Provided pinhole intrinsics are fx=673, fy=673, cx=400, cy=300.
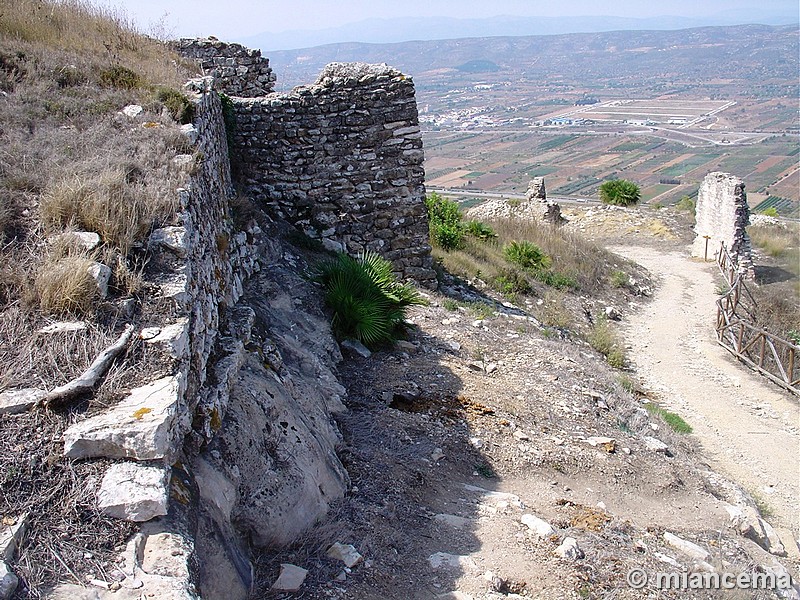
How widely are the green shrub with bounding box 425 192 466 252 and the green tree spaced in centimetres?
1196

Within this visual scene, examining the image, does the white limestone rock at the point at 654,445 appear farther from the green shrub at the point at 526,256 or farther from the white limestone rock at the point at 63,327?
the green shrub at the point at 526,256

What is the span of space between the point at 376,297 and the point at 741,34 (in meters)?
219

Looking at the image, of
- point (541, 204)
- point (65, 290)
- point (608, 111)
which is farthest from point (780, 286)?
point (608, 111)

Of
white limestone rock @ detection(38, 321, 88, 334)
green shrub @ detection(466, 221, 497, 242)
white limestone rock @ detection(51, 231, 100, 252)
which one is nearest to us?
white limestone rock @ detection(38, 321, 88, 334)

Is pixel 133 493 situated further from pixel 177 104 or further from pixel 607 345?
pixel 607 345

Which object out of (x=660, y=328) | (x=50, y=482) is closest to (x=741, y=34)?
(x=660, y=328)

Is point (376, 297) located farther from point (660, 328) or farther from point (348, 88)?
point (660, 328)

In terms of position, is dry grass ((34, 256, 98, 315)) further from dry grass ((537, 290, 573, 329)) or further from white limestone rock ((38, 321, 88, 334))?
dry grass ((537, 290, 573, 329))

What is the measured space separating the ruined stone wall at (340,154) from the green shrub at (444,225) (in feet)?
9.81

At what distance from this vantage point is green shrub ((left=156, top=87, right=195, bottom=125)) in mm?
6145

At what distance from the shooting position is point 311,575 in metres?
3.40

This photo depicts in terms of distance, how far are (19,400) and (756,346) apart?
1212 cm

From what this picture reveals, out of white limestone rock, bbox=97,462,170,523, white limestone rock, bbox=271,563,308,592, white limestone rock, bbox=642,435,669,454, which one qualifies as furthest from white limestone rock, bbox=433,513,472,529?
white limestone rock, bbox=642,435,669,454

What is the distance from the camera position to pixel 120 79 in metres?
6.79
